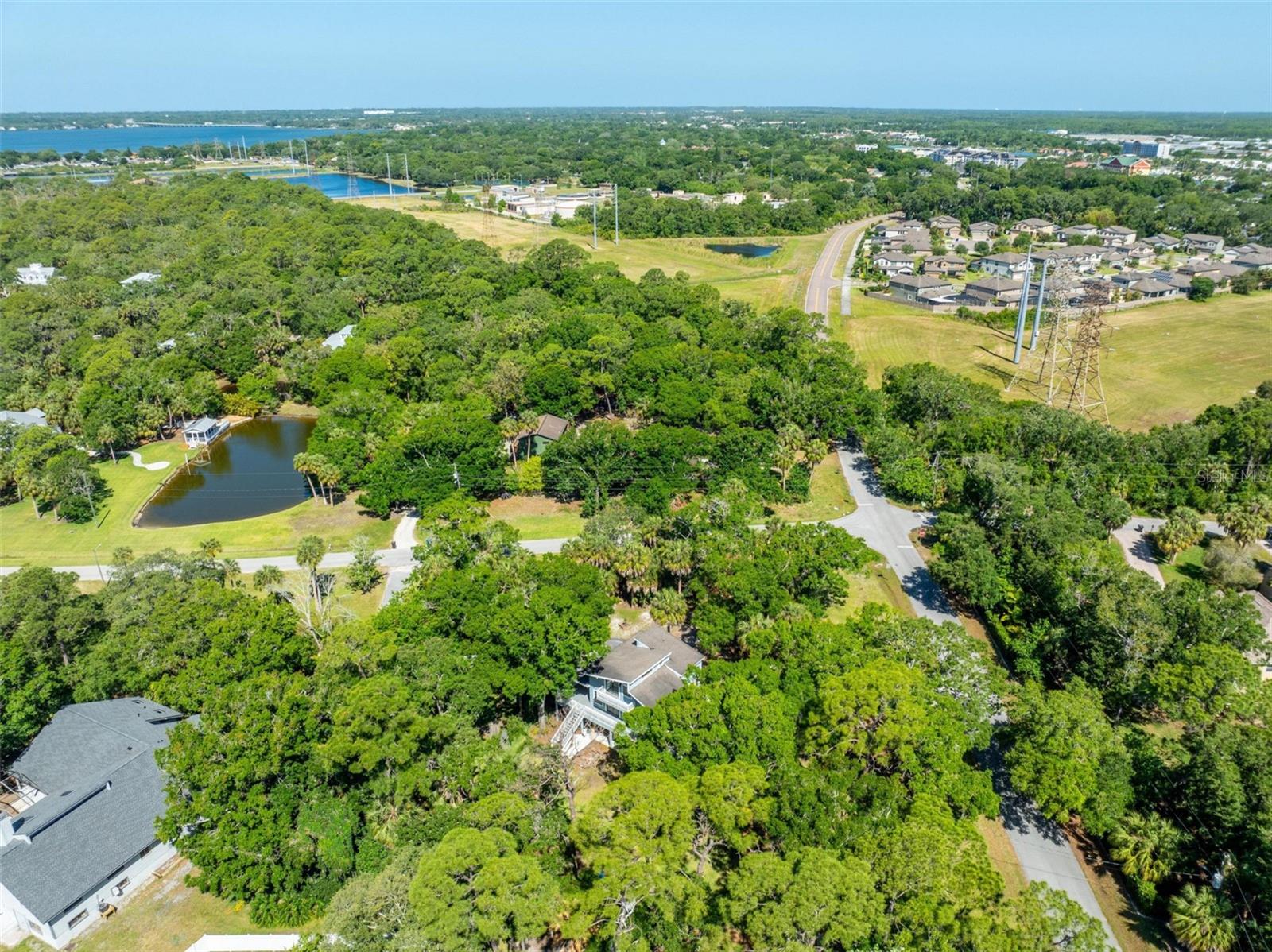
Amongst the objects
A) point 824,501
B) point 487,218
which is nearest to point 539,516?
point 824,501

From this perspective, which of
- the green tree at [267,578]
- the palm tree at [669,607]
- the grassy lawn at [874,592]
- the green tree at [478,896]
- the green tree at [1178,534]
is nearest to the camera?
the green tree at [478,896]

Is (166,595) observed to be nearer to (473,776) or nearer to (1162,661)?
(473,776)

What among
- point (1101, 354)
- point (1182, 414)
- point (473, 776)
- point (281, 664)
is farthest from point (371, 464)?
point (1101, 354)

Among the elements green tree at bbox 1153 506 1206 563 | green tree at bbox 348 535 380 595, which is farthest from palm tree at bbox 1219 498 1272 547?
green tree at bbox 348 535 380 595

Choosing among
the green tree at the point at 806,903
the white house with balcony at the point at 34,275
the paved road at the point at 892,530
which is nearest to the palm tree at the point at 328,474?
the paved road at the point at 892,530

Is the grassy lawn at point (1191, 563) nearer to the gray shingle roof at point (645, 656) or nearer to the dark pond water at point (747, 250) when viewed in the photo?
the gray shingle roof at point (645, 656)

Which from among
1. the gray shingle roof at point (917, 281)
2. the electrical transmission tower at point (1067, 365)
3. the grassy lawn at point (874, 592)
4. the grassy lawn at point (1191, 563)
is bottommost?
the grassy lawn at point (874, 592)
